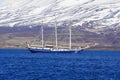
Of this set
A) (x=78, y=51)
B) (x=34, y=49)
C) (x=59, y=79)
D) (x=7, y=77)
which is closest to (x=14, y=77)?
(x=7, y=77)

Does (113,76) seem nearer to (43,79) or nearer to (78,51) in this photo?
(43,79)

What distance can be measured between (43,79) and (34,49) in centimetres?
10009

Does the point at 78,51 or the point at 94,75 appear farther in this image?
the point at 78,51

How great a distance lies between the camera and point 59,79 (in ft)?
182

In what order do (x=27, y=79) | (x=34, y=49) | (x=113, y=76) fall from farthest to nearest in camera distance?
(x=34, y=49)
(x=113, y=76)
(x=27, y=79)

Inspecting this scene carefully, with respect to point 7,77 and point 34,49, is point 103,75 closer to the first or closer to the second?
point 7,77

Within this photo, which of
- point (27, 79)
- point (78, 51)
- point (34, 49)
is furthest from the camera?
point (78, 51)

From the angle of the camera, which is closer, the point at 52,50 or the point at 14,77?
the point at 14,77

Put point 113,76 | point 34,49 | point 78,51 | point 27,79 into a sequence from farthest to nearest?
point 78,51
point 34,49
point 113,76
point 27,79

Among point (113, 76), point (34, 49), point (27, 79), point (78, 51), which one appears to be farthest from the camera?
point (78, 51)

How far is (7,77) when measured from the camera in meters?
56.3

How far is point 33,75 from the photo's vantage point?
197 feet

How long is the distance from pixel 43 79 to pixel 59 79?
5.14ft

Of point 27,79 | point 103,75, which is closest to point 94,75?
point 103,75
